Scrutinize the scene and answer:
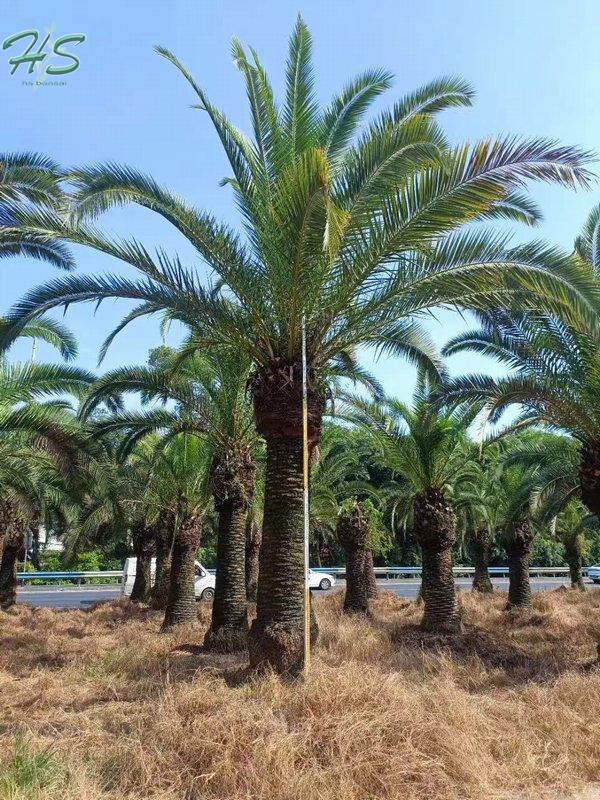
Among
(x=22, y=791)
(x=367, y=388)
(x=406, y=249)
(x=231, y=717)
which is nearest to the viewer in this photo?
(x=22, y=791)

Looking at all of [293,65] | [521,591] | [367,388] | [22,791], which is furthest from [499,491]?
[22,791]

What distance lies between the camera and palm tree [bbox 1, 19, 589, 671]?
7.62 m

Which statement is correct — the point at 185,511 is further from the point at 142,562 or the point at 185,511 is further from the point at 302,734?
the point at 302,734

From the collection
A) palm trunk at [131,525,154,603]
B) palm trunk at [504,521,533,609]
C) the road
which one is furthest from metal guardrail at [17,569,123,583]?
palm trunk at [504,521,533,609]

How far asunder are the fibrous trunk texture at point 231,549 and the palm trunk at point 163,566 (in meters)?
7.10

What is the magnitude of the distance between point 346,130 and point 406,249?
2.68 meters

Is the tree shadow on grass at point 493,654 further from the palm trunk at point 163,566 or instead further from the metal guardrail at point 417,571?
the metal guardrail at point 417,571

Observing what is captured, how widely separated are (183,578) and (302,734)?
11.3 meters

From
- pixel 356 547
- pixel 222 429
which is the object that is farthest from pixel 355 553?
pixel 222 429

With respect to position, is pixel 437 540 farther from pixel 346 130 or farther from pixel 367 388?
pixel 346 130

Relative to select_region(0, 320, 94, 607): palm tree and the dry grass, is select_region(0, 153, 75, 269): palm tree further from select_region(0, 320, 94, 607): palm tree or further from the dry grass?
the dry grass

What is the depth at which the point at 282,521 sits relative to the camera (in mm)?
8492

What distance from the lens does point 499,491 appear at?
76.8 ft

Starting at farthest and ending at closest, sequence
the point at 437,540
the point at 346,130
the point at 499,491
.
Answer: the point at 499,491 → the point at 437,540 → the point at 346,130
